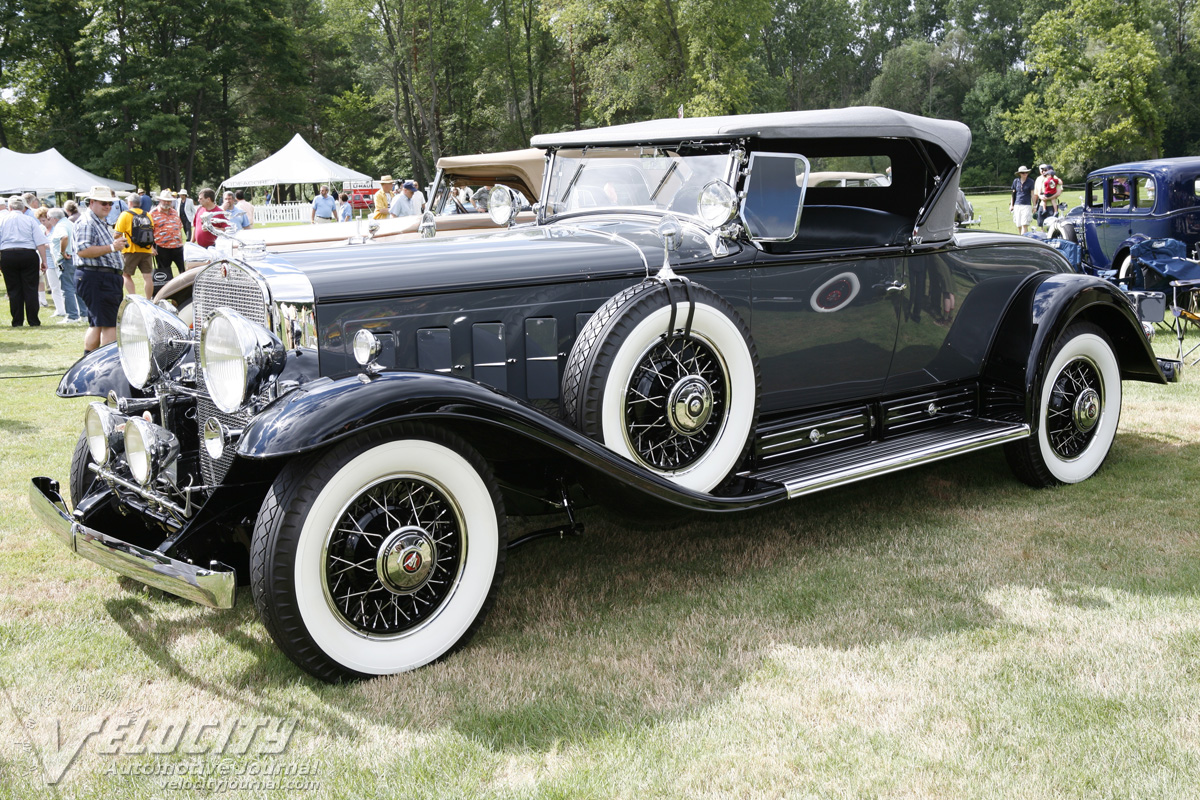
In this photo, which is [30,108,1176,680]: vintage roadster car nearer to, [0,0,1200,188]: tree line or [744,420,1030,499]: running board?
[744,420,1030,499]: running board

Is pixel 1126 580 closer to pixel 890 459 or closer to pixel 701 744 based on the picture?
pixel 890 459

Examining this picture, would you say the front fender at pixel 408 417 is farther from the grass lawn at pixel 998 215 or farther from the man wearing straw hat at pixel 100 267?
the grass lawn at pixel 998 215

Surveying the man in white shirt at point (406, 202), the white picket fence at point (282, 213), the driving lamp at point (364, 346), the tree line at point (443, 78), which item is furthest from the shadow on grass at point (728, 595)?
the white picket fence at point (282, 213)

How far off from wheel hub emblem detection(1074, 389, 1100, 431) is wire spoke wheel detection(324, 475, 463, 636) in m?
3.79

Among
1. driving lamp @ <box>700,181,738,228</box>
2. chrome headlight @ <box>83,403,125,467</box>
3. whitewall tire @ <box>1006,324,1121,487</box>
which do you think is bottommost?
whitewall tire @ <box>1006,324,1121,487</box>

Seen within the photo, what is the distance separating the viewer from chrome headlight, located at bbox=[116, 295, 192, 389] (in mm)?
4004

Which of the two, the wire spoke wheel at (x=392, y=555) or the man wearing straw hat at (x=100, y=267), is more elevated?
the man wearing straw hat at (x=100, y=267)

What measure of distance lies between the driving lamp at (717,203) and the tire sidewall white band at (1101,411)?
221 centimetres

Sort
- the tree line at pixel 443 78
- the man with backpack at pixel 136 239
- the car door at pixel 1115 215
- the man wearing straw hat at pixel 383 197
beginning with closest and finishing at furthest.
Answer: the car door at pixel 1115 215 → the man with backpack at pixel 136 239 → the man wearing straw hat at pixel 383 197 → the tree line at pixel 443 78

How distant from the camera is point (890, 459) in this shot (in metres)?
4.40

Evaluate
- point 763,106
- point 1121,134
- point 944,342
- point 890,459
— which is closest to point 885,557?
point 890,459

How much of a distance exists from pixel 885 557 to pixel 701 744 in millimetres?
1839

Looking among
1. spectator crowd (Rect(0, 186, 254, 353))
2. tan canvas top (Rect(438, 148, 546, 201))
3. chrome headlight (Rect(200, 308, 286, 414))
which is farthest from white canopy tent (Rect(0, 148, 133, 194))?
chrome headlight (Rect(200, 308, 286, 414))

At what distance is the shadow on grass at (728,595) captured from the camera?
3.07 metres
